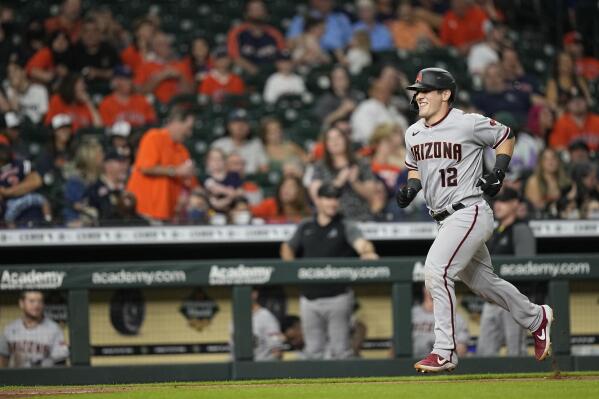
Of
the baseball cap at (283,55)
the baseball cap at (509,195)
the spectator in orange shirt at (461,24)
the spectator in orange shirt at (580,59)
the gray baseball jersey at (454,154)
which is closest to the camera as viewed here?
the gray baseball jersey at (454,154)

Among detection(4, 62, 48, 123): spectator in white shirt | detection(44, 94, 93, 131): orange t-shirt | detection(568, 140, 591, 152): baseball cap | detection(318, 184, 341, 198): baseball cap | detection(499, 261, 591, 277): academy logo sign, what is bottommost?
detection(499, 261, 591, 277): academy logo sign

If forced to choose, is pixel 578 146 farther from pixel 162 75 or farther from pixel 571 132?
pixel 162 75

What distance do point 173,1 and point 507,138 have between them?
9068 mm

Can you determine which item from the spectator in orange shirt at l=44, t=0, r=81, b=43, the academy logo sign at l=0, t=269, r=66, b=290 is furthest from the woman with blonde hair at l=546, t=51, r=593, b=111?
the academy logo sign at l=0, t=269, r=66, b=290

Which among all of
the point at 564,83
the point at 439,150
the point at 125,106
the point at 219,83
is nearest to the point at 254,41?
the point at 219,83

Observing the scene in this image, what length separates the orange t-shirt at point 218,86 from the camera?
12641 millimetres

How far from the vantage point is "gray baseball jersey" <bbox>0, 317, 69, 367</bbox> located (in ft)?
27.8

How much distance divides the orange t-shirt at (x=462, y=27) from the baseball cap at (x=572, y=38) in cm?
114

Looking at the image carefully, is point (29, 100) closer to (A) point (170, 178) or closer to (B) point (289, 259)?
(A) point (170, 178)

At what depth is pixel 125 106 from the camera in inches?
461

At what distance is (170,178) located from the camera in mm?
10039

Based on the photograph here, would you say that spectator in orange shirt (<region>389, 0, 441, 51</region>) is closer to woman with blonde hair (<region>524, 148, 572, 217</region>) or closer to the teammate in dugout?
woman with blonde hair (<region>524, 148, 572, 217</region>)

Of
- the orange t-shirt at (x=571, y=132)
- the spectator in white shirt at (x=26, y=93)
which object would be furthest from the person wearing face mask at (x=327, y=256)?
the spectator in white shirt at (x=26, y=93)

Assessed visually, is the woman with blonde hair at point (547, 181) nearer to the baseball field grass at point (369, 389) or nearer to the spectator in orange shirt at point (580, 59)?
the baseball field grass at point (369, 389)
